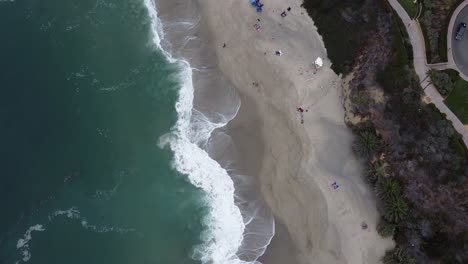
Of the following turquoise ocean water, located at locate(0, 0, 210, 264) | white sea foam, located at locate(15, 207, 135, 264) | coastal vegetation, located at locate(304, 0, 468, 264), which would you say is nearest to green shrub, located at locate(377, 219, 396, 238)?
coastal vegetation, located at locate(304, 0, 468, 264)

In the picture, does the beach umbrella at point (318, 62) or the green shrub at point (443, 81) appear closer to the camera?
the green shrub at point (443, 81)

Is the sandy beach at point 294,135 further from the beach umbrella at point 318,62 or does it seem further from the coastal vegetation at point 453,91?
the coastal vegetation at point 453,91

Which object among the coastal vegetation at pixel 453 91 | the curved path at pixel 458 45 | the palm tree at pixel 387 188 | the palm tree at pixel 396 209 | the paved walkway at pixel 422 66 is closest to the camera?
the palm tree at pixel 396 209

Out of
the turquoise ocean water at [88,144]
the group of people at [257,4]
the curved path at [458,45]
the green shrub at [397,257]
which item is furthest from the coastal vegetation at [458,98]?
the turquoise ocean water at [88,144]

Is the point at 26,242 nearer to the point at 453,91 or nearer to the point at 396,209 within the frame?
the point at 396,209

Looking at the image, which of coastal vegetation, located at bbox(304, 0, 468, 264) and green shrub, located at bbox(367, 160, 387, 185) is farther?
A: green shrub, located at bbox(367, 160, 387, 185)

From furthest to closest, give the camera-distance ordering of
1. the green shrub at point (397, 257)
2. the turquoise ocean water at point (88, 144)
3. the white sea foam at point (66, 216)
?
the turquoise ocean water at point (88, 144) < the white sea foam at point (66, 216) < the green shrub at point (397, 257)

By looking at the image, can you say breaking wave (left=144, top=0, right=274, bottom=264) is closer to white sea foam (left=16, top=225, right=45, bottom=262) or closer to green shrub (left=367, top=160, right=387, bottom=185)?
green shrub (left=367, top=160, right=387, bottom=185)
